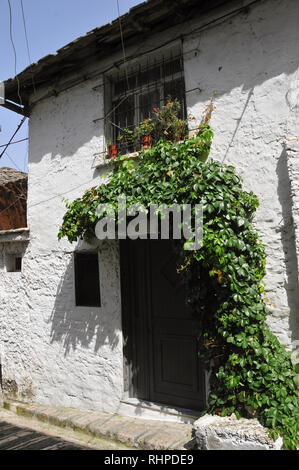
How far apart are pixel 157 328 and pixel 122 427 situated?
1254mm

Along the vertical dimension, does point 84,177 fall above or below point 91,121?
below

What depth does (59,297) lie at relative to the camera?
5.43m

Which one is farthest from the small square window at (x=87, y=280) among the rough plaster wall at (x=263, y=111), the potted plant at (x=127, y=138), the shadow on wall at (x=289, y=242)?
the shadow on wall at (x=289, y=242)

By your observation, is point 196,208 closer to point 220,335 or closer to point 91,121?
point 220,335

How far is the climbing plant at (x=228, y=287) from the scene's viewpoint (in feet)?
10.6

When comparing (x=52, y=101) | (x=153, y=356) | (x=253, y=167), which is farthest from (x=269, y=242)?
(x=52, y=101)

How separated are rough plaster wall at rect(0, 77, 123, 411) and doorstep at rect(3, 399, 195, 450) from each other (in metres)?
0.20

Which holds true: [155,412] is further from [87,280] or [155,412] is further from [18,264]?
[18,264]

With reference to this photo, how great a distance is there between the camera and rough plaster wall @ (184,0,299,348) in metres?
3.71

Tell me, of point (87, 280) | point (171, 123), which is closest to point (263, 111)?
point (171, 123)
